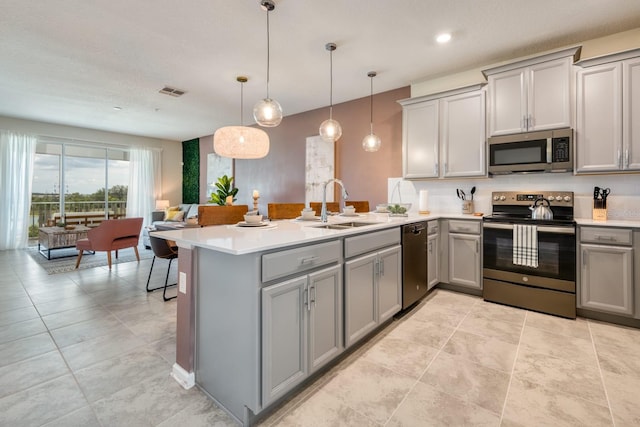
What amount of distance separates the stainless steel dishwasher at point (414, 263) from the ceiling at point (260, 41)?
1.92 meters

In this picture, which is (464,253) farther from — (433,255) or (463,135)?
(463,135)

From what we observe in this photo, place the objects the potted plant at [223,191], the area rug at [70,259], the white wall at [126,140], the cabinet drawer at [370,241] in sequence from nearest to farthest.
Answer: the cabinet drawer at [370,241] < the area rug at [70,259] < the white wall at [126,140] < the potted plant at [223,191]

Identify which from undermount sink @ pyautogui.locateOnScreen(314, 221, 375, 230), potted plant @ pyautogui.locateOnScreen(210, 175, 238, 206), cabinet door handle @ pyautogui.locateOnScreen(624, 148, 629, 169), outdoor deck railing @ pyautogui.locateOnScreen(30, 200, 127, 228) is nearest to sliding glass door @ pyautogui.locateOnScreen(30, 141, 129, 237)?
outdoor deck railing @ pyautogui.locateOnScreen(30, 200, 127, 228)

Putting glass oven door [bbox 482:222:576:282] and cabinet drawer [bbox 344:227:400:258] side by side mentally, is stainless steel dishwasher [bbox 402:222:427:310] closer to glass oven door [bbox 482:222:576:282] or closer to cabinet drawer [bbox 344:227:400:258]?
cabinet drawer [bbox 344:227:400:258]

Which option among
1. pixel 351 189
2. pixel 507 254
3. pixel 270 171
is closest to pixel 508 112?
pixel 507 254

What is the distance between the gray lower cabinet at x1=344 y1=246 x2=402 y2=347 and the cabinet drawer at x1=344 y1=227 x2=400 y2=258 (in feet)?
0.16

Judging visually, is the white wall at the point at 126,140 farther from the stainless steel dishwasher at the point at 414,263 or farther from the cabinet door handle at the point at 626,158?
the cabinet door handle at the point at 626,158

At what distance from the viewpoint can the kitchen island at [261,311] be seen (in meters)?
1.44

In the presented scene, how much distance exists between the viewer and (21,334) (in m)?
2.44

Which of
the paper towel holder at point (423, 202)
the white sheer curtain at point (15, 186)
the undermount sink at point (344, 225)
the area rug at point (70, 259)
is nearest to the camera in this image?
the undermount sink at point (344, 225)

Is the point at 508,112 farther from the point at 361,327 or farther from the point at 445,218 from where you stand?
the point at 361,327

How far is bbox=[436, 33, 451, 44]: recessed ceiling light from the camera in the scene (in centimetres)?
295

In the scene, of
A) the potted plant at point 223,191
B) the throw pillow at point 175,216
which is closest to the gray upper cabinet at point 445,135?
the potted plant at point 223,191

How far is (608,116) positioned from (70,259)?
7.80 metres
